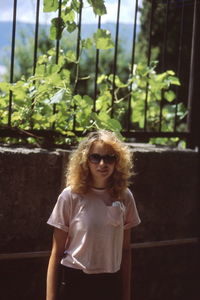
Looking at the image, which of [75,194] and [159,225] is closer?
[75,194]

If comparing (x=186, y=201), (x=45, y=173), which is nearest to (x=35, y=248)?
(x=45, y=173)

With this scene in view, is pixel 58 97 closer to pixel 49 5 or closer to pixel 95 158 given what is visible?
pixel 49 5

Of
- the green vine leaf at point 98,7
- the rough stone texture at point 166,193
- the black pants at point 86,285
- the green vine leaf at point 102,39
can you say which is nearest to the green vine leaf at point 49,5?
the green vine leaf at point 98,7

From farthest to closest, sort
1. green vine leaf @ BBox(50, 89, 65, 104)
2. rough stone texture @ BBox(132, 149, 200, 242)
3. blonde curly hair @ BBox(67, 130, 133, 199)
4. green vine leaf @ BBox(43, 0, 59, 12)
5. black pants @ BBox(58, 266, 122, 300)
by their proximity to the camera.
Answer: rough stone texture @ BBox(132, 149, 200, 242) < green vine leaf @ BBox(43, 0, 59, 12) < green vine leaf @ BBox(50, 89, 65, 104) < blonde curly hair @ BBox(67, 130, 133, 199) < black pants @ BBox(58, 266, 122, 300)

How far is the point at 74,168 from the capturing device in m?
2.40

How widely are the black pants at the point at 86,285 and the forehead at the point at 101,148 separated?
0.55 metres

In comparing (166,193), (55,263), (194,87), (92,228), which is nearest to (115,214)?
(92,228)

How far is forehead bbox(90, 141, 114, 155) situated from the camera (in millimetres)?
2334

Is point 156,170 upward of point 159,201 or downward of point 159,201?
upward

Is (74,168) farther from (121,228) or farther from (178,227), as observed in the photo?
(178,227)

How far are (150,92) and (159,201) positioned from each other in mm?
1191

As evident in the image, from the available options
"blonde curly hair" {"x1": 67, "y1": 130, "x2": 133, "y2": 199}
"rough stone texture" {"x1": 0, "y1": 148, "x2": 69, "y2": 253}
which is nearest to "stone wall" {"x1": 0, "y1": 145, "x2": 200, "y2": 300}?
"rough stone texture" {"x1": 0, "y1": 148, "x2": 69, "y2": 253}

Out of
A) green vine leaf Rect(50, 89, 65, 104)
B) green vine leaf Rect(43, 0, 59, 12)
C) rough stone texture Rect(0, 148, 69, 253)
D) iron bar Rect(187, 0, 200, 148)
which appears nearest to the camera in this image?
rough stone texture Rect(0, 148, 69, 253)

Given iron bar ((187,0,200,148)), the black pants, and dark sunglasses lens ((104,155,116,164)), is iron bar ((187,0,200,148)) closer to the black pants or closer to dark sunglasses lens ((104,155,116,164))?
dark sunglasses lens ((104,155,116,164))
